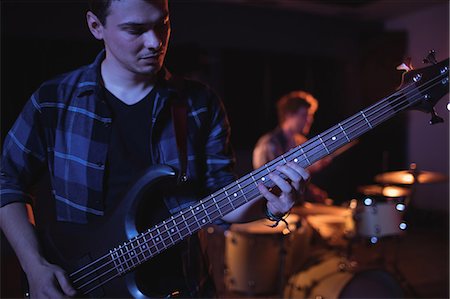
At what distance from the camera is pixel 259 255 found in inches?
141

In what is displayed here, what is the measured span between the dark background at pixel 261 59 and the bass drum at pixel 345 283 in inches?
117

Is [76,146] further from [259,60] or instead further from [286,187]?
[259,60]

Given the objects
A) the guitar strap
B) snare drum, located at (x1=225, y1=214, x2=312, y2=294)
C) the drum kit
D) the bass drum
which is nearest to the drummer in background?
the drum kit

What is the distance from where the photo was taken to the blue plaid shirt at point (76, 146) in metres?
1.41

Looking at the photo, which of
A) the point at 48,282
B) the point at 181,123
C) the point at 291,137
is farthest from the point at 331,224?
the point at 48,282

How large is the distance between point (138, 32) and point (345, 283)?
2095 millimetres

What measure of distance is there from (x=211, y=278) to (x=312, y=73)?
595 cm

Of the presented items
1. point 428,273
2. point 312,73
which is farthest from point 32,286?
point 312,73

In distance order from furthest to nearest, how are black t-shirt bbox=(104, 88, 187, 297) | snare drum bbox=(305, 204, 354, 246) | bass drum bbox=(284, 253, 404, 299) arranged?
snare drum bbox=(305, 204, 354, 246) < bass drum bbox=(284, 253, 404, 299) < black t-shirt bbox=(104, 88, 187, 297)

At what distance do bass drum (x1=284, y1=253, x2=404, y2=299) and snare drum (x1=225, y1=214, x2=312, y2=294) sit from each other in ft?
1.64

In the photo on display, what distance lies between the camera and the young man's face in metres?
1.29

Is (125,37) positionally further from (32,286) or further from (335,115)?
(335,115)

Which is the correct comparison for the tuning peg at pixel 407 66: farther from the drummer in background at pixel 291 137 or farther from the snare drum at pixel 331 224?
the drummer in background at pixel 291 137

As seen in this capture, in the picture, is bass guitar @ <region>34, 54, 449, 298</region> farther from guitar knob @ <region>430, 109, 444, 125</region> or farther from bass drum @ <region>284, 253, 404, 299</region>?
bass drum @ <region>284, 253, 404, 299</region>
